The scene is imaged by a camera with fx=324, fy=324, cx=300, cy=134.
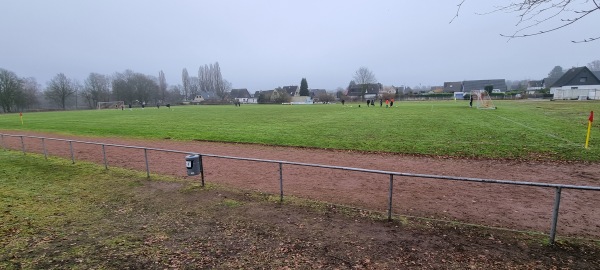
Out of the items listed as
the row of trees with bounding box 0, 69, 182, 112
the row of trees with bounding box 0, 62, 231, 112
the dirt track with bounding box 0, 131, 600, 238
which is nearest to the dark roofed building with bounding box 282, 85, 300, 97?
the row of trees with bounding box 0, 62, 231, 112

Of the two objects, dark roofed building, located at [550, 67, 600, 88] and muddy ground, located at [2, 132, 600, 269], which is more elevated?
dark roofed building, located at [550, 67, 600, 88]

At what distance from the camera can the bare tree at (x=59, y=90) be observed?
94.7 meters

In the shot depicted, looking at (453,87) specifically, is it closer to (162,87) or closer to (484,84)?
(484,84)

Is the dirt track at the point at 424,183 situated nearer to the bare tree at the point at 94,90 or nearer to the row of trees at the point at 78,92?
the row of trees at the point at 78,92

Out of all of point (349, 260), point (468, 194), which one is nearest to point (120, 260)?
point (349, 260)

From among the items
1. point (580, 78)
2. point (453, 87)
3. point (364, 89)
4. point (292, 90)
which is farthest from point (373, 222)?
point (292, 90)

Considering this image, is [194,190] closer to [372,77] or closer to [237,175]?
[237,175]

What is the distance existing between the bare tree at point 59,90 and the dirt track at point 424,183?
99.3 meters

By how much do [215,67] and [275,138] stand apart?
141950mm

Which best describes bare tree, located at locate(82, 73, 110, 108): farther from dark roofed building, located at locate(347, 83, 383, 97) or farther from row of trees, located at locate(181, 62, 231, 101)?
dark roofed building, located at locate(347, 83, 383, 97)

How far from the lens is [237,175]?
427 inches

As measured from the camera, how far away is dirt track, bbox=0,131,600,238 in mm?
6961

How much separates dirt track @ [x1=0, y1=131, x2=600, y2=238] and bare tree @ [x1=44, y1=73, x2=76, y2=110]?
99323mm

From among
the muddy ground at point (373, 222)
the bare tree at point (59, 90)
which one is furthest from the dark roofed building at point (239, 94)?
the muddy ground at point (373, 222)
